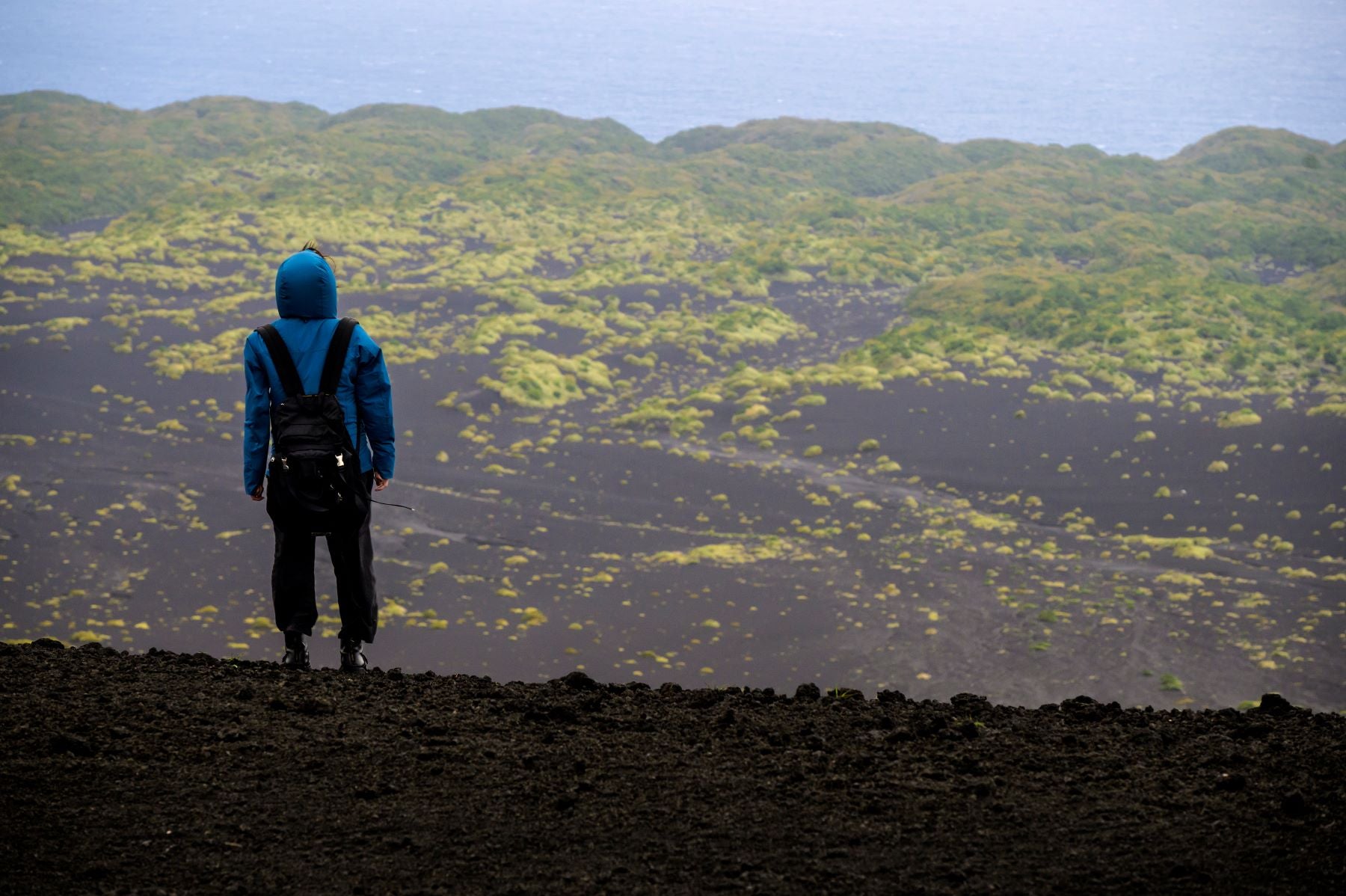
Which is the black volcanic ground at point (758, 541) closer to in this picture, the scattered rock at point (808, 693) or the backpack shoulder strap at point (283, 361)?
the scattered rock at point (808, 693)

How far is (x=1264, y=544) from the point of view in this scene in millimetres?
22016

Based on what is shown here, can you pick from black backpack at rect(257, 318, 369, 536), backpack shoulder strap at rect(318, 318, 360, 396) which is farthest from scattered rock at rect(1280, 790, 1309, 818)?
backpack shoulder strap at rect(318, 318, 360, 396)

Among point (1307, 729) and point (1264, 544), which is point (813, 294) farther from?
point (1307, 729)

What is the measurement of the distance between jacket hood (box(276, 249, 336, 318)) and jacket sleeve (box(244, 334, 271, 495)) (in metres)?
0.22

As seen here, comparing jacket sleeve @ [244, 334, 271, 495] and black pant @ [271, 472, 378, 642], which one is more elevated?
jacket sleeve @ [244, 334, 271, 495]

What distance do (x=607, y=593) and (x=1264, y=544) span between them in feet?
37.7

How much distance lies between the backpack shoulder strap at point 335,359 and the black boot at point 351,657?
1395 millimetres

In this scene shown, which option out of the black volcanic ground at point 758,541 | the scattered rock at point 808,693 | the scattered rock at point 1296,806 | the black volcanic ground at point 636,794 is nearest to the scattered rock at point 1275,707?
the black volcanic ground at point 636,794

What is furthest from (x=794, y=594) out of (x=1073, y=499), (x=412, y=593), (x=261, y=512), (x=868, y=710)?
(x=868, y=710)

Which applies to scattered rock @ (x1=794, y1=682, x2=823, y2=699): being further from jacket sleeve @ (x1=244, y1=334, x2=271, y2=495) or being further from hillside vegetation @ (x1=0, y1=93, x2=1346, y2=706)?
hillside vegetation @ (x1=0, y1=93, x2=1346, y2=706)

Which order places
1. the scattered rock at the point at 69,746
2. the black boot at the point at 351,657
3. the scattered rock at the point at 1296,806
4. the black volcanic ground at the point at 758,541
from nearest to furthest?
the scattered rock at the point at 1296,806
the scattered rock at the point at 69,746
the black boot at the point at 351,657
the black volcanic ground at the point at 758,541

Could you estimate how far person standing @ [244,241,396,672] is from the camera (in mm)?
5836

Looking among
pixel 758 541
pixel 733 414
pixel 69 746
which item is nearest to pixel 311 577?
pixel 69 746

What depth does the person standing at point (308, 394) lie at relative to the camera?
5.84 m
